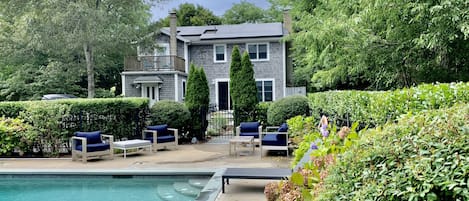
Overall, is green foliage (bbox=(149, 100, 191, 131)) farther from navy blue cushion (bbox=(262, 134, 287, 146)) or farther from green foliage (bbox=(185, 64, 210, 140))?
navy blue cushion (bbox=(262, 134, 287, 146))

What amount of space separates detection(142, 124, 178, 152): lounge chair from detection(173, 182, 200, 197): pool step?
11.9 ft

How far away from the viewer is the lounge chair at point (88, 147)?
9.55m

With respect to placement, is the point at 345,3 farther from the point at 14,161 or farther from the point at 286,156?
the point at 14,161

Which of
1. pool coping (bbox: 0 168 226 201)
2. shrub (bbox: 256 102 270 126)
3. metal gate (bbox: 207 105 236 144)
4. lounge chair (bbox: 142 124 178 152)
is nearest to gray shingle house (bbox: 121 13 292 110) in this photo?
metal gate (bbox: 207 105 236 144)

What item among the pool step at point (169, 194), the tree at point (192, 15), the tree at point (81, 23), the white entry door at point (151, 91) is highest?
the tree at point (192, 15)

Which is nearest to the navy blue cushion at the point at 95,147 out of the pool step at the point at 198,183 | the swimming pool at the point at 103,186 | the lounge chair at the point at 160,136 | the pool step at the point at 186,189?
the swimming pool at the point at 103,186

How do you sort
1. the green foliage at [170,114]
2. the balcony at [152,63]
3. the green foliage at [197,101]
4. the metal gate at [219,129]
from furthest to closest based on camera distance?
the balcony at [152,63] → the metal gate at [219,129] → the green foliage at [197,101] → the green foliage at [170,114]

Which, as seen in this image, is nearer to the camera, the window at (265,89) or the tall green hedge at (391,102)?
the tall green hedge at (391,102)

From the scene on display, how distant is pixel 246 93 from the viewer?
13414 millimetres

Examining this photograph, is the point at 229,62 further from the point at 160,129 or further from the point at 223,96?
the point at 160,129

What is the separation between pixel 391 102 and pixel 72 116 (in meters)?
9.28

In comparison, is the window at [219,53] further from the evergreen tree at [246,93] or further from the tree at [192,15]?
the tree at [192,15]

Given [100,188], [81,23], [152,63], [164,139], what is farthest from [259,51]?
[100,188]

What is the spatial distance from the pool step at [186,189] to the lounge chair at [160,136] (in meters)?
3.63
